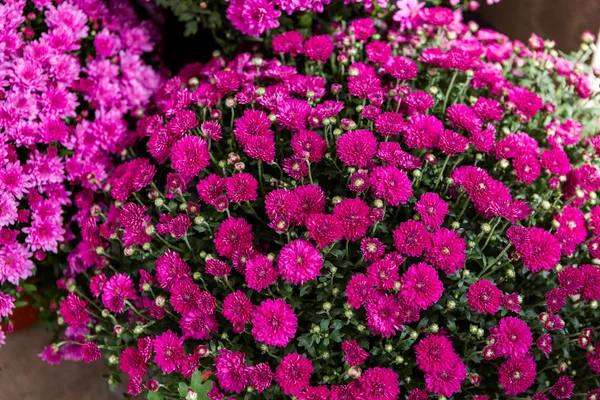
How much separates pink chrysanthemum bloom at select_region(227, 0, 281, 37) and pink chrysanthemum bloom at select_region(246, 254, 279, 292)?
626 mm

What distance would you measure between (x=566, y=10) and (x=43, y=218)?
1.64m

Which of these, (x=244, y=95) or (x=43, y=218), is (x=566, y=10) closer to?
(x=244, y=95)

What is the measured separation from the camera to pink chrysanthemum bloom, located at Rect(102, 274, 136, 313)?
1101mm

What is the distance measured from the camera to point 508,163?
3.70 ft

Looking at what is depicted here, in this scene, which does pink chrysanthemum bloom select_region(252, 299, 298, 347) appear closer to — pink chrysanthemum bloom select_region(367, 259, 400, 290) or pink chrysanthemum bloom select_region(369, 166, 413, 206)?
pink chrysanthemum bloom select_region(367, 259, 400, 290)

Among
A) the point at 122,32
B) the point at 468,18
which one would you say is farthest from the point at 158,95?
the point at 468,18

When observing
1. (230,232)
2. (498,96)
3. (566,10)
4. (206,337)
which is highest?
(566,10)

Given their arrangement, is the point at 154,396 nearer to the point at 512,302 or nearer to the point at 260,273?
the point at 260,273

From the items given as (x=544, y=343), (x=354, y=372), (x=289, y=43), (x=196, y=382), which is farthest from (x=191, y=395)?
(x=289, y=43)

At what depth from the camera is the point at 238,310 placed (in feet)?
3.21

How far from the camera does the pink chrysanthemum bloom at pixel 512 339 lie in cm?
95

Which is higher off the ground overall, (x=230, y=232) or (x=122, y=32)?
(x=122, y=32)

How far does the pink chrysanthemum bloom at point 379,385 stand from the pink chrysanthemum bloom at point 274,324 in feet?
0.51

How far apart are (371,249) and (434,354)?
0.72ft
